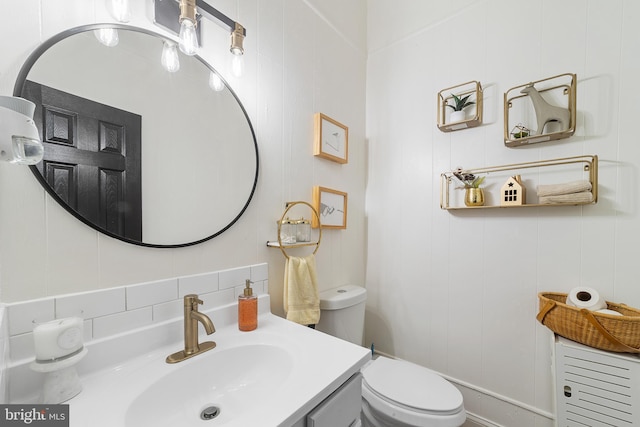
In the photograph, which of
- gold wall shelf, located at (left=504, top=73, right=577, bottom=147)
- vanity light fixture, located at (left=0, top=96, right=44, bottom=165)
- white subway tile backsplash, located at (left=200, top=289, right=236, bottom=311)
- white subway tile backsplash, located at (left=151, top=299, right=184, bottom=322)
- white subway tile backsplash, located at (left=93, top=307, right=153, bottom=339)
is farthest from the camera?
gold wall shelf, located at (left=504, top=73, right=577, bottom=147)

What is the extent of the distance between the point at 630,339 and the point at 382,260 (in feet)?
3.44

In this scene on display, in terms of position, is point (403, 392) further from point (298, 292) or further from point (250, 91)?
point (250, 91)

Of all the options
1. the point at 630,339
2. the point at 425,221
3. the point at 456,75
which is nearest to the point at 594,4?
the point at 456,75

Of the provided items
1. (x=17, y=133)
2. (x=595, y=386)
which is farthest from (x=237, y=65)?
(x=595, y=386)

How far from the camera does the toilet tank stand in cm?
128

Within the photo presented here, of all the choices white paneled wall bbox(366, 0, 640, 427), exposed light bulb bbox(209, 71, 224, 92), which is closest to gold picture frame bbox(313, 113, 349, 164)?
A: white paneled wall bbox(366, 0, 640, 427)

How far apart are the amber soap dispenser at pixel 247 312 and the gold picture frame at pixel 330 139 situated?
0.78 metres

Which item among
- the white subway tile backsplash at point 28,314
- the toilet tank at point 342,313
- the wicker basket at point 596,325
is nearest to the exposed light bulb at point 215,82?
the white subway tile backsplash at point 28,314

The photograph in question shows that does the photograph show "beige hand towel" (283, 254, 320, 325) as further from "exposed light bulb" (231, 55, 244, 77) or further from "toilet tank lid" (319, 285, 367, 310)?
"exposed light bulb" (231, 55, 244, 77)

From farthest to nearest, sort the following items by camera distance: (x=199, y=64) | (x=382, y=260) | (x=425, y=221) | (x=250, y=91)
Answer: (x=382, y=260) → (x=425, y=221) → (x=250, y=91) → (x=199, y=64)

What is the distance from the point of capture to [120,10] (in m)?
0.68

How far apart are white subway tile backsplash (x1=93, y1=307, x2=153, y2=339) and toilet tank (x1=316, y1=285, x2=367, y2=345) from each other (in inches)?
29.2

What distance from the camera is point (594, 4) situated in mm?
1095

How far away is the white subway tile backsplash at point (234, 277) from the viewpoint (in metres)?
0.94
